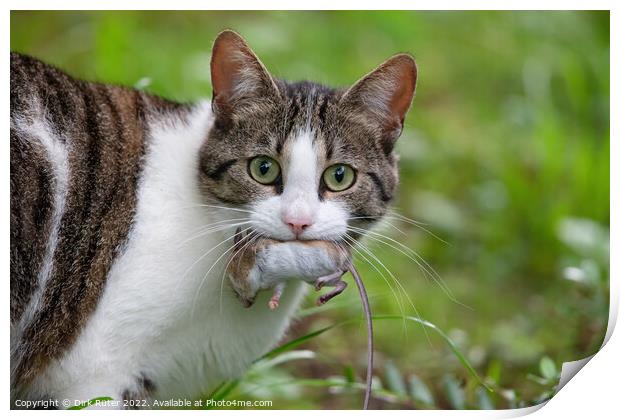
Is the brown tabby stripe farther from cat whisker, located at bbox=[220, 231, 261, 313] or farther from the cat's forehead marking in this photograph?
the cat's forehead marking

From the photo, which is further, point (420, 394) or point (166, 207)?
point (420, 394)

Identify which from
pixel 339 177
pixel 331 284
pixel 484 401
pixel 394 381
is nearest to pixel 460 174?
pixel 394 381

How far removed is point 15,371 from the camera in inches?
66.7

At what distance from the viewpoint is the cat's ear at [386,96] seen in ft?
5.55

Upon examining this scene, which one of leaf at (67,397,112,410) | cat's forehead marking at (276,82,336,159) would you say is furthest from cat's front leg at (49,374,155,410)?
cat's forehead marking at (276,82,336,159)

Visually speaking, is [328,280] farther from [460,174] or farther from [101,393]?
[460,174]

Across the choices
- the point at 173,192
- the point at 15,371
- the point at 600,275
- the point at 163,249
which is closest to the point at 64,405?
the point at 15,371

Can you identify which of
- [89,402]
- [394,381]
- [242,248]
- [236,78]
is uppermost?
[236,78]

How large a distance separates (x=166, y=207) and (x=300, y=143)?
31 cm

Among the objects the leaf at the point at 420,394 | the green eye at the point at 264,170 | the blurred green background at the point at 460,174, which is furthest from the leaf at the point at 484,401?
the green eye at the point at 264,170

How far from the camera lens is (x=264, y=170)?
5.41 ft

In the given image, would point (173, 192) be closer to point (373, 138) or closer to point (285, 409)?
point (373, 138)

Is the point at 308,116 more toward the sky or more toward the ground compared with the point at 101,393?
more toward the sky

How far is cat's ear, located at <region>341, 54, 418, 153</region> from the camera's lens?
169cm
